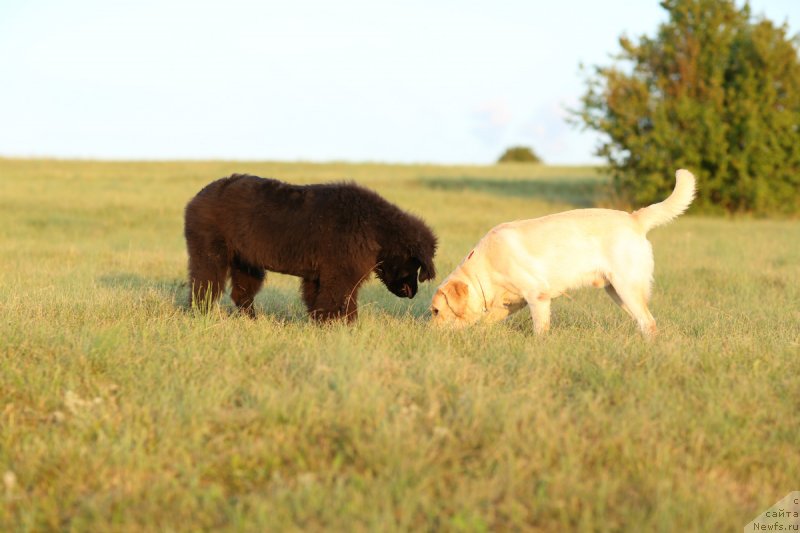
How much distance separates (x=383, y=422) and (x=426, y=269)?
10.8 feet

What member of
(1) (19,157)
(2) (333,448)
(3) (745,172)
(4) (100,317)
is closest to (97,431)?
(2) (333,448)

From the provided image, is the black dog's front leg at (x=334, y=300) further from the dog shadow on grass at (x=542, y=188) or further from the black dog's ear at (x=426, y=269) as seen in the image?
the dog shadow on grass at (x=542, y=188)

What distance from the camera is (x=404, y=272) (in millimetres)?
7418

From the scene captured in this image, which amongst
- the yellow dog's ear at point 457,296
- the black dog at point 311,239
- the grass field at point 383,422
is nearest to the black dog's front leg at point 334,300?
the black dog at point 311,239

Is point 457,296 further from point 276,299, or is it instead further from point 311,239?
point 276,299

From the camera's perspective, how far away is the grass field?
363 cm

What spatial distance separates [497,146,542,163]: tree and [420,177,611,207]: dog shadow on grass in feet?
117

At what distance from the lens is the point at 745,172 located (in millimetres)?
25453

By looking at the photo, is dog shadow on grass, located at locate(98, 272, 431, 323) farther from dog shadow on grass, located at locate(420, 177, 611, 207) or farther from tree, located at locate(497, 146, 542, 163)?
tree, located at locate(497, 146, 542, 163)

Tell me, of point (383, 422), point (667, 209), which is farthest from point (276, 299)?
point (383, 422)

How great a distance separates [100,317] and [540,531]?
4.80 metres

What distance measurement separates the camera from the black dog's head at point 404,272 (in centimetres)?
733

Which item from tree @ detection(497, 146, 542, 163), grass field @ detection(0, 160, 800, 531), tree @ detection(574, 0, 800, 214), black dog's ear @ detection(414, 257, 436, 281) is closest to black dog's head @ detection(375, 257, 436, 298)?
black dog's ear @ detection(414, 257, 436, 281)

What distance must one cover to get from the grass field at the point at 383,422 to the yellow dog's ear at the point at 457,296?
14.0 inches
